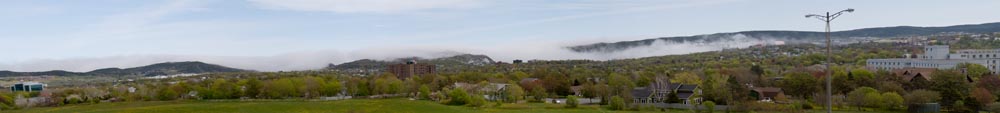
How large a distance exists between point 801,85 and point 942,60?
3730cm

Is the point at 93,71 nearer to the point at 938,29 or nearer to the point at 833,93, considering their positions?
the point at 833,93

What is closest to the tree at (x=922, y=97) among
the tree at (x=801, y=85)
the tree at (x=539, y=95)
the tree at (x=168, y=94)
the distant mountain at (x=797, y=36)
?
the tree at (x=801, y=85)

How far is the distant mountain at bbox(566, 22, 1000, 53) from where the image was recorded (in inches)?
5690

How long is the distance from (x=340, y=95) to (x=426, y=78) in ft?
28.0

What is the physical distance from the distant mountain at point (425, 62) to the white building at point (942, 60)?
65482 millimetres

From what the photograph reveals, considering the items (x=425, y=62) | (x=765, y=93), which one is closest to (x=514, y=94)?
(x=765, y=93)

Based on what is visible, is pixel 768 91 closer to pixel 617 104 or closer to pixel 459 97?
pixel 617 104

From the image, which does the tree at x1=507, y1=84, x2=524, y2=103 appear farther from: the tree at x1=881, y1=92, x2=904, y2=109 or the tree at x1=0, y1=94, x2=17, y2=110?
the tree at x1=0, y1=94, x2=17, y2=110

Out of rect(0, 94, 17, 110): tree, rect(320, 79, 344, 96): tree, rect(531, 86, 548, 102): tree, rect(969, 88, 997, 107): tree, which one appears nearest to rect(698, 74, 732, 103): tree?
rect(531, 86, 548, 102): tree

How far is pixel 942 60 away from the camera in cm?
6444

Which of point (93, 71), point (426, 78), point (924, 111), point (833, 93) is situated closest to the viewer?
point (924, 111)

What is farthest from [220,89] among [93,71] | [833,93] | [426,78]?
[93,71]

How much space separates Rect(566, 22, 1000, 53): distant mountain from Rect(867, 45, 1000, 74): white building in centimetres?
6543

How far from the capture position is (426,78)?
59.7 m
